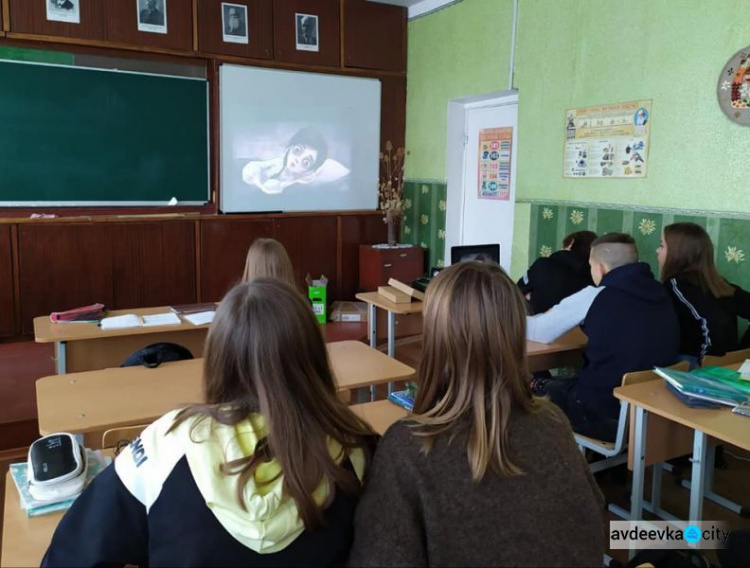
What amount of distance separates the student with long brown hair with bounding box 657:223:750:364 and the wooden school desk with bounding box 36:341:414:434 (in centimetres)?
138

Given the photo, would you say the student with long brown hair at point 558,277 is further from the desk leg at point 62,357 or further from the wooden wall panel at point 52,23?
the wooden wall panel at point 52,23

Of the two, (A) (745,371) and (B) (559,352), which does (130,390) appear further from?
(A) (745,371)

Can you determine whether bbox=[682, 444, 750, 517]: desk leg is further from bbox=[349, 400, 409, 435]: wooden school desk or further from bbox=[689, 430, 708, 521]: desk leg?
bbox=[349, 400, 409, 435]: wooden school desk

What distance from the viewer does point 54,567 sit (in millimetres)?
1222

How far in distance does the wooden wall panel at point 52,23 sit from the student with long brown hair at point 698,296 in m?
4.43

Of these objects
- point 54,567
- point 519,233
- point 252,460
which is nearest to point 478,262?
point 252,460

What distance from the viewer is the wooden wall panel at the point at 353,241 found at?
6465 millimetres

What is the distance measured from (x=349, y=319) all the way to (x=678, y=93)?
327cm

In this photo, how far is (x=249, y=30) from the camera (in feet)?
18.7

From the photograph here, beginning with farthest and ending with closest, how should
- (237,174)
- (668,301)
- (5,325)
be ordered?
(237,174)
(5,325)
(668,301)

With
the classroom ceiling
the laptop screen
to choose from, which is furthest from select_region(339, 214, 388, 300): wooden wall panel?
the laptop screen

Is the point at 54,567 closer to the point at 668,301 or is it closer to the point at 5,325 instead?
the point at 668,301

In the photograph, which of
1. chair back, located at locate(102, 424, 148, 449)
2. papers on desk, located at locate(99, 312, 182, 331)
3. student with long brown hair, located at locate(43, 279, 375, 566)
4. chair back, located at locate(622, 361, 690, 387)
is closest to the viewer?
student with long brown hair, located at locate(43, 279, 375, 566)

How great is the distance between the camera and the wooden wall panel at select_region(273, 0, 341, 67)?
5848mm
